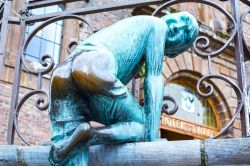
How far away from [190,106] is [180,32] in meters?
8.76

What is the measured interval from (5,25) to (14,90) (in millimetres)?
529

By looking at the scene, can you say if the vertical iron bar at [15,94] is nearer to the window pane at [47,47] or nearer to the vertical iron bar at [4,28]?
the vertical iron bar at [4,28]

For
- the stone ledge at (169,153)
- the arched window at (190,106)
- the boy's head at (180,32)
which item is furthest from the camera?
the arched window at (190,106)

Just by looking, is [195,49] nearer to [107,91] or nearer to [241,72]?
[241,72]

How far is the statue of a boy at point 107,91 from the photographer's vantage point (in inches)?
85.7

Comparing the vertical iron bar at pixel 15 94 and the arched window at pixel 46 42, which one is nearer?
the vertical iron bar at pixel 15 94

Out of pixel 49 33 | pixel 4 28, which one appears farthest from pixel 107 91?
pixel 49 33

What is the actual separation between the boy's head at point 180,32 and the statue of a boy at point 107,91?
0.09 m

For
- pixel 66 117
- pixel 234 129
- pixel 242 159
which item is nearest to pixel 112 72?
pixel 66 117

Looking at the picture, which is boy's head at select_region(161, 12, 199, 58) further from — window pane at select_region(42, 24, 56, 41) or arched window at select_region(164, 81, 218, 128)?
arched window at select_region(164, 81, 218, 128)

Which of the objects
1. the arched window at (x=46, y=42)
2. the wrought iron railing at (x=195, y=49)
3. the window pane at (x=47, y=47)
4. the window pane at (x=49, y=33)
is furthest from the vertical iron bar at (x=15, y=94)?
the window pane at (x=49, y=33)

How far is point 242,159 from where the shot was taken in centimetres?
206

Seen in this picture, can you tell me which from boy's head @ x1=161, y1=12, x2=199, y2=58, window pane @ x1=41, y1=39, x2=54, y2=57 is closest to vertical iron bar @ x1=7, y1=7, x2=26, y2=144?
boy's head @ x1=161, y1=12, x2=199, y2=58

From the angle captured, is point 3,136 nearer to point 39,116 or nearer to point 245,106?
point 39,116
